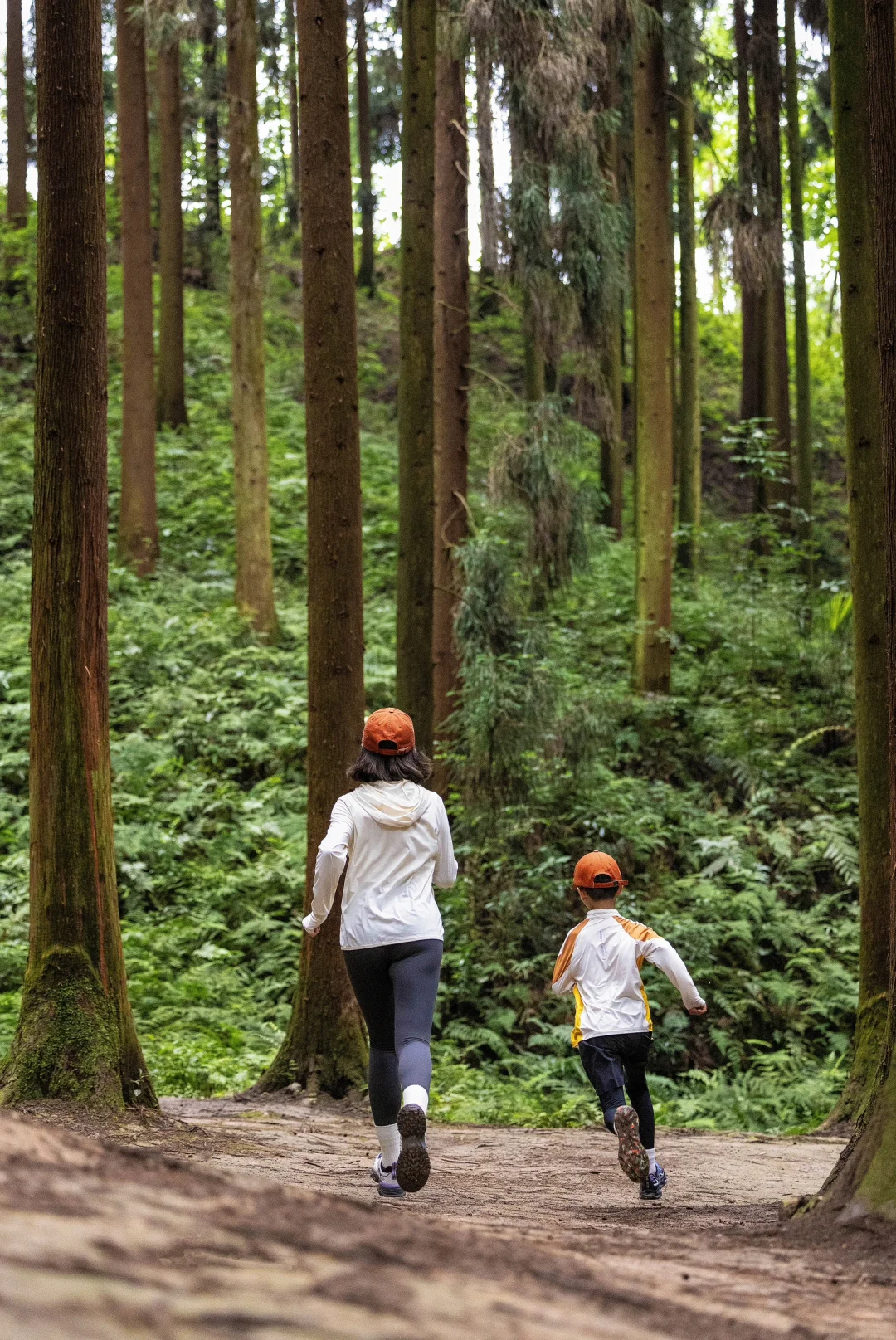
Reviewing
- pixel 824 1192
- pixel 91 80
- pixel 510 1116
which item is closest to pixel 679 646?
pixel 510 1116

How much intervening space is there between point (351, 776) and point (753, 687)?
1151 centimetres

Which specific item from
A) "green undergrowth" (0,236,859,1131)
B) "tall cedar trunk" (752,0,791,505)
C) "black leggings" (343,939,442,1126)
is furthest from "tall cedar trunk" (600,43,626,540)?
"black leggings" (343,939,442,1126)

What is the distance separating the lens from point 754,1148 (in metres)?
7.68

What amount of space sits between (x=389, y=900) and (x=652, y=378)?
41.6 ft

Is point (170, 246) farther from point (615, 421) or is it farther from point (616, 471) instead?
point (616, 471)

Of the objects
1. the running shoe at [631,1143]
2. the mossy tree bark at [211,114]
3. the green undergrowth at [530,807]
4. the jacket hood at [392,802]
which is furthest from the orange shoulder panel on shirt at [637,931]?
the mossy tree bark at [211,114]

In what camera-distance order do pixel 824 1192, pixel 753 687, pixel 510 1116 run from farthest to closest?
pixel 753 687
pixel 510 1116
pixel 824 1192

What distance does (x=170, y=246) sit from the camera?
78.5 feet

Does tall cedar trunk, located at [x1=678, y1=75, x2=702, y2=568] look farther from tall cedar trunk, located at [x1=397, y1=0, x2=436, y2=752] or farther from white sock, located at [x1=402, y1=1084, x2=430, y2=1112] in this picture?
white sock, located at [x1=402, y1=1084, x2=430, y2=1112]

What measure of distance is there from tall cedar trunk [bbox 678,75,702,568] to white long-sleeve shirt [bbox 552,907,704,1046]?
54.2 feet

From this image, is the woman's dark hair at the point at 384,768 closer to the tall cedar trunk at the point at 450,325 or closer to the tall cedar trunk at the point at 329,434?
the tall cedar trunk at the point at 329,434

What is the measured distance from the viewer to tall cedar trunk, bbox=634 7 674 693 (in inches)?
639

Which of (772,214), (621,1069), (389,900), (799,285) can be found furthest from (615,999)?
(799,285)

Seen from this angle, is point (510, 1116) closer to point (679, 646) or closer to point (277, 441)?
point (679, 646)
